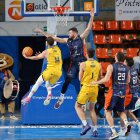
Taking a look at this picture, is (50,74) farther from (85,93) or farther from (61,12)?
(61,12)

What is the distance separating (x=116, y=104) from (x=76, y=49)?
6.11ft

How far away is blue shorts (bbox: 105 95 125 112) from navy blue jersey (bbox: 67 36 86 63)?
1541 mm

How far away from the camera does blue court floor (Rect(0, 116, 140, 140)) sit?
16531 mm

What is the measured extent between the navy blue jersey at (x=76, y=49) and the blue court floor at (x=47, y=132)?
2226mm

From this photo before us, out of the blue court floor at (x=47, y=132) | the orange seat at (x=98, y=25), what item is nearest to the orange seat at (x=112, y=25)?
the orange seat at (x=98, y=25)

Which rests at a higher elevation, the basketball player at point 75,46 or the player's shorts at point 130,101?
the basketball player at point 75,46

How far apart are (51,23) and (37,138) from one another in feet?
12.0

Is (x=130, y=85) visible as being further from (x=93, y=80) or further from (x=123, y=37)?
(x=123, y=37)

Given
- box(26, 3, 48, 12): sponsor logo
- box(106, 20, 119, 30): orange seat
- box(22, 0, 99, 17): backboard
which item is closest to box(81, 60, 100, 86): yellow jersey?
box(22, 0, 99, 17): backboard

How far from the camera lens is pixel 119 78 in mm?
15391

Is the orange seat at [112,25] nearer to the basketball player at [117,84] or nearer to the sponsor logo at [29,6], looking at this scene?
the sponsor logo at [29,6]

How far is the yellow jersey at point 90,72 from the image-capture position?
52.7ft

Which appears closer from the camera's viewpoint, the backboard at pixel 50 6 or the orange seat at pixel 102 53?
the backboard at pixel 50 6

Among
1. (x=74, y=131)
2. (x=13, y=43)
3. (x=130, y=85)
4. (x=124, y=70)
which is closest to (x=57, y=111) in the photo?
(x=74, y=131)
